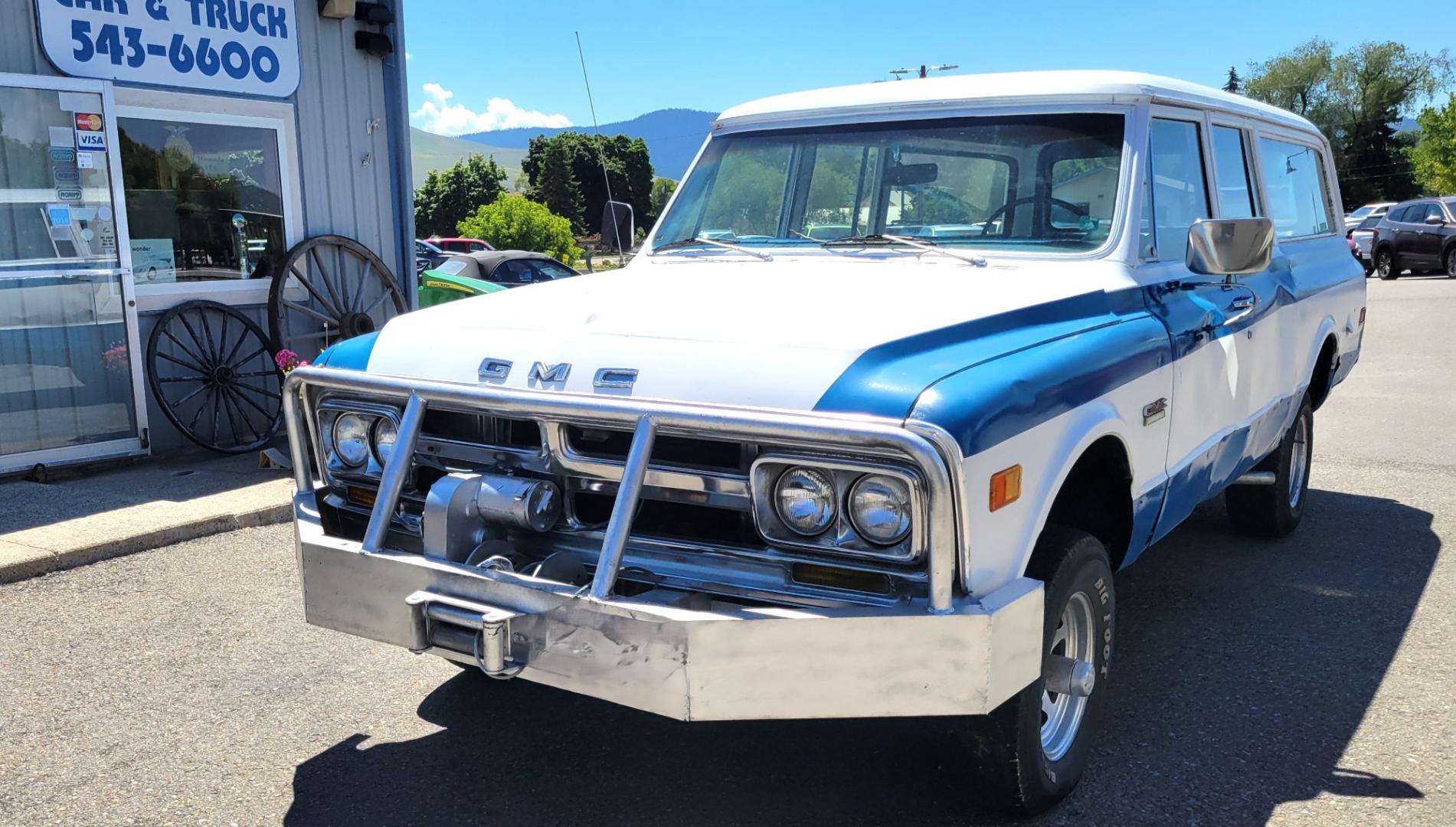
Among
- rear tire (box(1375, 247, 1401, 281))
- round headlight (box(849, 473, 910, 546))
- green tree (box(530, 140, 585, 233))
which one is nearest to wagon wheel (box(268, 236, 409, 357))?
round headlight (box(849, 473, 910, 546))

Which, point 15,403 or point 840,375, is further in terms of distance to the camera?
point 15,403

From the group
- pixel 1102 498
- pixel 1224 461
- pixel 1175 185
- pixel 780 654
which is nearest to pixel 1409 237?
pixel 1224 461

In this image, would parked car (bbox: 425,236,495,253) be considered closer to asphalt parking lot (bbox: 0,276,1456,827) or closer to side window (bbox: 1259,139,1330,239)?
side window (bbox: 1259,139,1330,239)

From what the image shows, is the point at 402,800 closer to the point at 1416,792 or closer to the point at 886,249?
the point at 886,249

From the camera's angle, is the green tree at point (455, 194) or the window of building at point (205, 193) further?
the green tree at point (455, 194)

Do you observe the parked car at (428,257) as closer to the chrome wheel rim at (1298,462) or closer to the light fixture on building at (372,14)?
the light fixture on building at (372,14)

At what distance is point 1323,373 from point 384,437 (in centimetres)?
480

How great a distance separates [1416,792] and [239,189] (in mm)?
7983

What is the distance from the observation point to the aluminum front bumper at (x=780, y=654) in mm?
2604

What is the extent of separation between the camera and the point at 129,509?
6.43m

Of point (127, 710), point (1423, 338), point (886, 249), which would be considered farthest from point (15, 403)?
point (1423, 338)

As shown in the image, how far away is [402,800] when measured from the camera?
3361mm

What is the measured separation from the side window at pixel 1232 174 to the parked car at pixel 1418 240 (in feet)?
71.9

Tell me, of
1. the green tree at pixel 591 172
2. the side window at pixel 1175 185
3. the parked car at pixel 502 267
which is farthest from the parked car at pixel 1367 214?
the green tree at pixel 591 172
